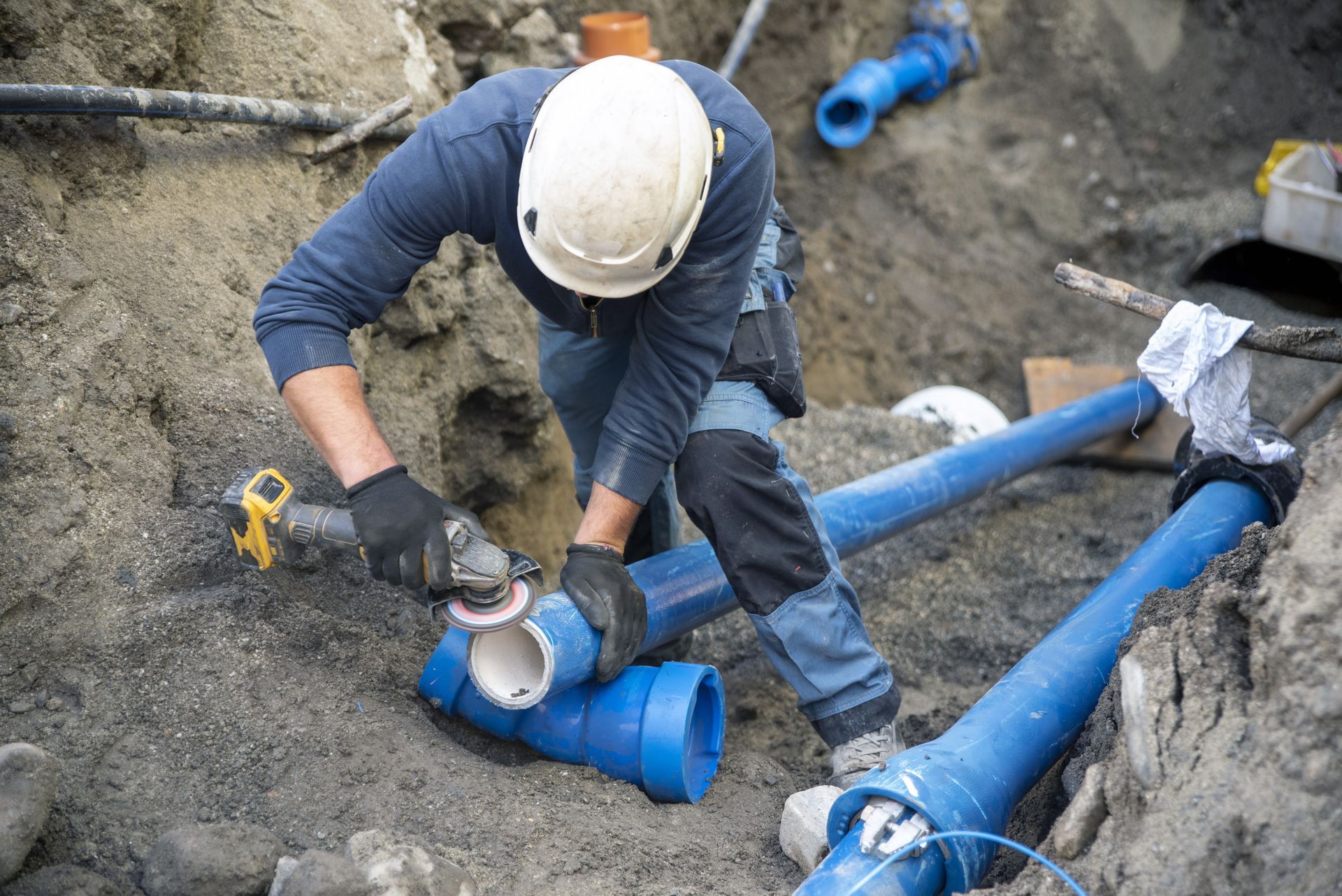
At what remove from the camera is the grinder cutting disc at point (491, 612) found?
1.99m

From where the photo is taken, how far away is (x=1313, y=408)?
384 cm

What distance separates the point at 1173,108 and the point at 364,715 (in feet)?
20.3

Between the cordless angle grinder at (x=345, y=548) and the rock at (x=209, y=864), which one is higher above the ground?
the cordless angle grinder at (x=345, y=548)

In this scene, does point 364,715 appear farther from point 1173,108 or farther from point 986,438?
point 1173,108

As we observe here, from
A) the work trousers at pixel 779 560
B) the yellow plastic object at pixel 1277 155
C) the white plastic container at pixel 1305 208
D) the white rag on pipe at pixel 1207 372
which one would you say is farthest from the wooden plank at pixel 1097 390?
the work trousers at pixel 779 560

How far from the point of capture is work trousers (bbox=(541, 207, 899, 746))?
225 cm

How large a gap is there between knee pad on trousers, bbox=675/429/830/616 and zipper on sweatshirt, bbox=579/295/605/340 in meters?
0.37

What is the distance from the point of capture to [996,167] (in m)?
6.15

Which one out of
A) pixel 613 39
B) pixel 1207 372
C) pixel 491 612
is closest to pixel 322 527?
pixel 491 612

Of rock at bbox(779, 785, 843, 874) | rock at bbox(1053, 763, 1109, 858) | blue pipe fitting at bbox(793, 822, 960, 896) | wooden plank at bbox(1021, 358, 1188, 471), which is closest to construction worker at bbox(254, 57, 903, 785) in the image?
rock at bbox(779, 785, 843, 874)

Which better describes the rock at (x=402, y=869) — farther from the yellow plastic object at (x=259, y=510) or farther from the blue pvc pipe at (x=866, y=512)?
the yellow plastic object at (x=259, y=510)

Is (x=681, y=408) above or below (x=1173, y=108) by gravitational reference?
above

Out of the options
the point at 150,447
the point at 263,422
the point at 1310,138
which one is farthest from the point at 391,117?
the point at 1310,138

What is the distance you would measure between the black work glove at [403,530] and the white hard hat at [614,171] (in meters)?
0.53
